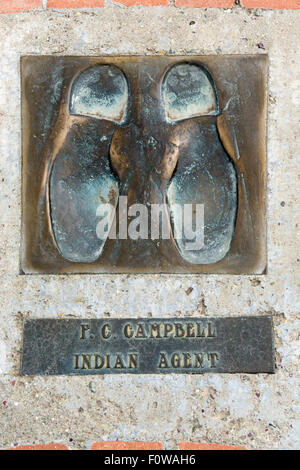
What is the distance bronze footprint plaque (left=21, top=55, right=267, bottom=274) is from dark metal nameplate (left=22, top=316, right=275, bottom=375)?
176 millimetres

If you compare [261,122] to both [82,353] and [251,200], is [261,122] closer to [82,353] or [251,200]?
[251,200]


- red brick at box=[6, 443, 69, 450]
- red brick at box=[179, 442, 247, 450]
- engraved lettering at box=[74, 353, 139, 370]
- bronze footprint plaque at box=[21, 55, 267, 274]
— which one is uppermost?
bronze footprint plaque at box=[21, 55, 267, 274]

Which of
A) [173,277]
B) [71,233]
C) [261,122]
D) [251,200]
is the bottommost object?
[173,277]

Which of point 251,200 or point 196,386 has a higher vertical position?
point 251,200

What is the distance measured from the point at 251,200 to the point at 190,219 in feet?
0.65

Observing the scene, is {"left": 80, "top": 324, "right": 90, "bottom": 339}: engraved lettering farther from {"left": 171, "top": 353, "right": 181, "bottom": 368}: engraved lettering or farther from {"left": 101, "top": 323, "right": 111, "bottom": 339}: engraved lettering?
{"left": 171, "top": 353, "right": 181, "bottom": 368}: engraved lettering

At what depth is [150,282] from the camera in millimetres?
1339

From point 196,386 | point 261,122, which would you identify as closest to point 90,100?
point 261,122

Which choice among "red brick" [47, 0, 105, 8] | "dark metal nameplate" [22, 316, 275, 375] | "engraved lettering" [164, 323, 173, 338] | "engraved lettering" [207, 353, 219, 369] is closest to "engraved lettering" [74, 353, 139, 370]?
"dark metal nameplate" [22, 316, 275, 375]

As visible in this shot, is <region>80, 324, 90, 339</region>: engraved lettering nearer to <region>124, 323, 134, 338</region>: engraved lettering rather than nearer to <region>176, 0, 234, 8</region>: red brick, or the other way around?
<region>124, 323, 134, 338</region>: engraved lettering

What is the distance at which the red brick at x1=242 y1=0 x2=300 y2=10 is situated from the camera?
1.34 metres

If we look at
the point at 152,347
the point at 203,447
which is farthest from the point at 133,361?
the point at 203,447

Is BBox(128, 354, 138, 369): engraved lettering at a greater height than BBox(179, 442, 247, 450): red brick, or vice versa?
BBox(128, 354, 138, 369): engraved lettering

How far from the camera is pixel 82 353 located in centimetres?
132
